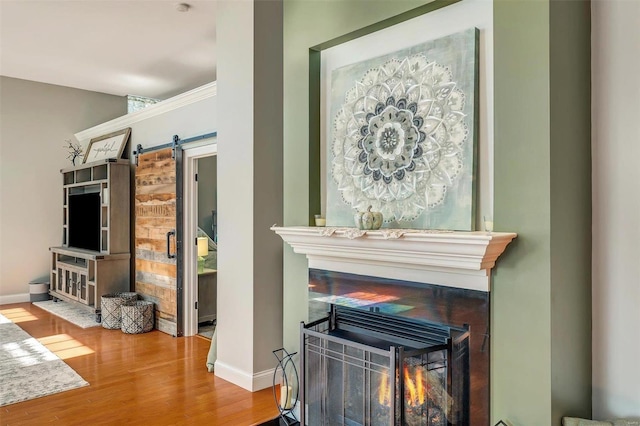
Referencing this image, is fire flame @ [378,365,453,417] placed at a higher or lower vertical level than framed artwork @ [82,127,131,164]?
lower

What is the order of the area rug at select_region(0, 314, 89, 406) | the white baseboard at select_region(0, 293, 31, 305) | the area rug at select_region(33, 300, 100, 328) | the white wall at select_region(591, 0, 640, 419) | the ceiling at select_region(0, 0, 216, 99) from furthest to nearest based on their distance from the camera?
the white baseboard at select_region(0, 293, 31, 305)
the area rug at select_region(33, 300, 100, 328)
the ceiling at select_region(0, 0, 216, 99)
the area rug at select_region(0, 314, 89, 406)
the white wall at select_region(591, 0, 640, 419)

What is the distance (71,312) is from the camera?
608cm

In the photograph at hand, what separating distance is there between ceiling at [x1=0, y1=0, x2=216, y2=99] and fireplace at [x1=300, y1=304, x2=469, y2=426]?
129 inches

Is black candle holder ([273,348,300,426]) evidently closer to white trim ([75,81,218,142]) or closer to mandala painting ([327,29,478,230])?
mandala painting ([327,29,478,230])

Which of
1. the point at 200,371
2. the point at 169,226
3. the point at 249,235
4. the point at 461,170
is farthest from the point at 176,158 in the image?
the point at 461,170

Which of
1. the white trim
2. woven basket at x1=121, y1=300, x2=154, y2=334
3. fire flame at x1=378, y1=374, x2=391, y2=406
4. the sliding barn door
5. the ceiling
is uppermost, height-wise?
the ceiling

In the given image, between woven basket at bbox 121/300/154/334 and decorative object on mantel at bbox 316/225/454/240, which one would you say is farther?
woven basket at bbox 121/300/154/334

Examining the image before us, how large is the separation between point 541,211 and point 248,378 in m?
2.47

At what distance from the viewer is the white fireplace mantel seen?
195 centimetres

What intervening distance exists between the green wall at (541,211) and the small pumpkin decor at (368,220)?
1.88ft

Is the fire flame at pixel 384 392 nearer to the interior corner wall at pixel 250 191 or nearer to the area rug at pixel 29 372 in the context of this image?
the interior corner wall at pixel 250 191

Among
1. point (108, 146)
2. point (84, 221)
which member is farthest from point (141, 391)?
point (108, 146)

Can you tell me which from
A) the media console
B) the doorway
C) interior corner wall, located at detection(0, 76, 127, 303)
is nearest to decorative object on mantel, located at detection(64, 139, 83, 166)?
interior corner wall, located at detection(0, 76, 127, 303)

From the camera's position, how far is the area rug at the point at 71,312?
5.56m
